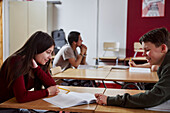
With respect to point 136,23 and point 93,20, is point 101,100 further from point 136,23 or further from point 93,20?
point 93,20

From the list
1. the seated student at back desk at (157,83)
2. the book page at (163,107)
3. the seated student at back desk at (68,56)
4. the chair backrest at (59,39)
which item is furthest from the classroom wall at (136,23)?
the book page at (163,107)

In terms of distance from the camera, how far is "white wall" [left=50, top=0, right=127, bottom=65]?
6.52m

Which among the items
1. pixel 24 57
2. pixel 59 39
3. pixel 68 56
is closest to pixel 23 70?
pixel 24 57

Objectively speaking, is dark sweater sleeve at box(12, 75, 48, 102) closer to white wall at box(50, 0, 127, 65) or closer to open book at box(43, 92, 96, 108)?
open book at box(43, 92, 96, 108)

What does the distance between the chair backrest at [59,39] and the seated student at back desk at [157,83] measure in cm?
519

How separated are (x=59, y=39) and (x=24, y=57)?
506 cm

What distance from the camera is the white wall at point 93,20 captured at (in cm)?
652

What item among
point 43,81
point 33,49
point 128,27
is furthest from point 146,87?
point 128,27

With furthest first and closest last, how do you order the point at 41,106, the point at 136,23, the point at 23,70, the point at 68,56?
the point at 136,23
the point at 68,56
the point at 23,70
the point at 41,106

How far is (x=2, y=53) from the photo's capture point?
235 inches

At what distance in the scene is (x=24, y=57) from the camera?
1564mm

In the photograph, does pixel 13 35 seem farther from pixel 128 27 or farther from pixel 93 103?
pixel 93 103

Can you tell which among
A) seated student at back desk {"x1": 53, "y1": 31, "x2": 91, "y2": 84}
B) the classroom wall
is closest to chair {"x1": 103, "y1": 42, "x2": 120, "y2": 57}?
the classroom wall

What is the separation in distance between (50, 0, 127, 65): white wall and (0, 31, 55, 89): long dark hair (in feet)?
16.5
